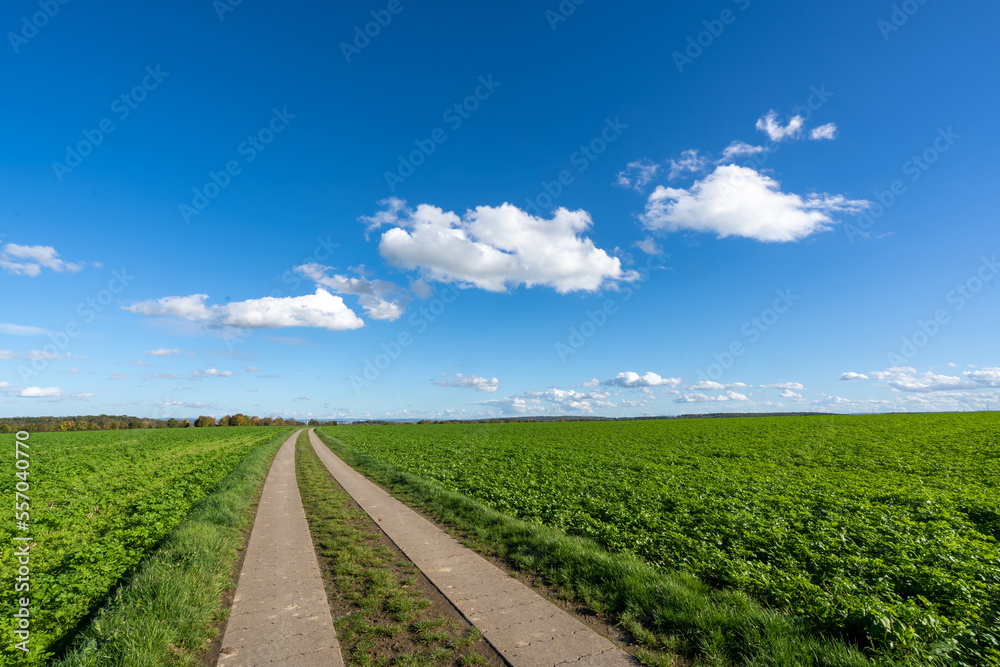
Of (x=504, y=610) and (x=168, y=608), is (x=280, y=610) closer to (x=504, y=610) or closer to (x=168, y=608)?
(x=168, y=608)

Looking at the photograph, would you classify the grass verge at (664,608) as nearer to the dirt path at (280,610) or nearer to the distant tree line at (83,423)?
the dirt path at (280,610)

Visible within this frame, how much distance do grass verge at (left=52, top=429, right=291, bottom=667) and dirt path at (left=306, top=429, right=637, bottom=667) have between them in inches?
134

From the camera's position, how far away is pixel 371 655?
16.6 ft

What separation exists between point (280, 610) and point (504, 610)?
351 cm

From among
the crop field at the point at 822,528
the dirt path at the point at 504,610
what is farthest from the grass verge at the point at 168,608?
the crop field at the point at 822,528

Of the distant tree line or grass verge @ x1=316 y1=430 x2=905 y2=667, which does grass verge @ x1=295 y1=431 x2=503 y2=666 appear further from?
the distant tree line

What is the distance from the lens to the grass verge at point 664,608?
15.2 ft

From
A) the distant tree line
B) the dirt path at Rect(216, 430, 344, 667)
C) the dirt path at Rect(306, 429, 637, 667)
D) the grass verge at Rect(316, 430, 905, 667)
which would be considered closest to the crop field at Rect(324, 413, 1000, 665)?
the grass verge at Rect(316, 430, 905, 667)

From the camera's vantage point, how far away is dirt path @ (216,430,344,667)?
504 centimetres

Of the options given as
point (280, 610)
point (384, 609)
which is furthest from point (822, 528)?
point (280, 610)

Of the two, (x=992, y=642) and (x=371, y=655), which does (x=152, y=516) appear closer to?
(x=371, y=655)

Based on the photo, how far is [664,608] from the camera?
5.67 m

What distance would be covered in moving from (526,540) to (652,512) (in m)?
4.07

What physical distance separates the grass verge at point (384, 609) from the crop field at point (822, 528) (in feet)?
13.4
